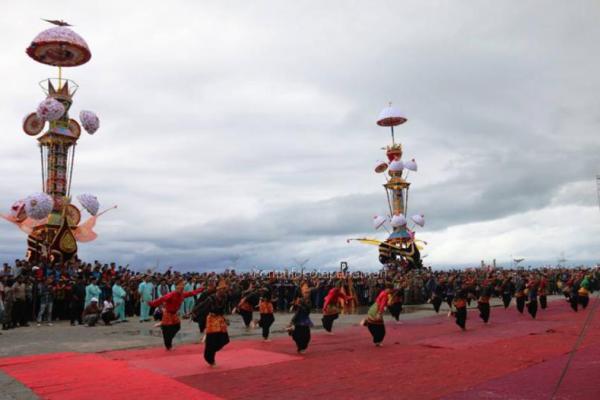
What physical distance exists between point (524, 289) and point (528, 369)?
12.2m

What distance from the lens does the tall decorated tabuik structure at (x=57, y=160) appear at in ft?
82.2

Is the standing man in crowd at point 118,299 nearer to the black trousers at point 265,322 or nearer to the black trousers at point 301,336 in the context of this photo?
the black trousers at point 265,322

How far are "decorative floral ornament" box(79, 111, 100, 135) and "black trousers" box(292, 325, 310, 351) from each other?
19989 mm

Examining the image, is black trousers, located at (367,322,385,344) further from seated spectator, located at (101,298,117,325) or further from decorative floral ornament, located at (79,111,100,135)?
decorative floral ornament, located at (79,111,100,135)

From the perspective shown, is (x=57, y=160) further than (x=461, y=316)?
Yes

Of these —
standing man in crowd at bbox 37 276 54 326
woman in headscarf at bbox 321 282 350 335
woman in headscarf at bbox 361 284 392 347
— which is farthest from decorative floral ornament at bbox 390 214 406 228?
woman in headscarf at bbox 361 284 392 347

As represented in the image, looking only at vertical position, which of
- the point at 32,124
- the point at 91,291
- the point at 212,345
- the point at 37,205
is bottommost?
the point at 212,345

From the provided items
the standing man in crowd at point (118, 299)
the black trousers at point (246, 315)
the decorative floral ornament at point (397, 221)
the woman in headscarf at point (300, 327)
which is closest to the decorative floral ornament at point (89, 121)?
the standing man in crowd at point (118, 299)

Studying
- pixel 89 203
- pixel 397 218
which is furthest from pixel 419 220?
pixel 89 203

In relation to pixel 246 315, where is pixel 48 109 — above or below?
above

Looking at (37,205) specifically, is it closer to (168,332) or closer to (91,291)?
(91,291)

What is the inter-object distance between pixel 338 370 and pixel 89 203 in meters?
20.2

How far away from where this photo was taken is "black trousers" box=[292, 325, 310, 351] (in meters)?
10.6

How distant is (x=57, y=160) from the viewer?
92.9 feet
